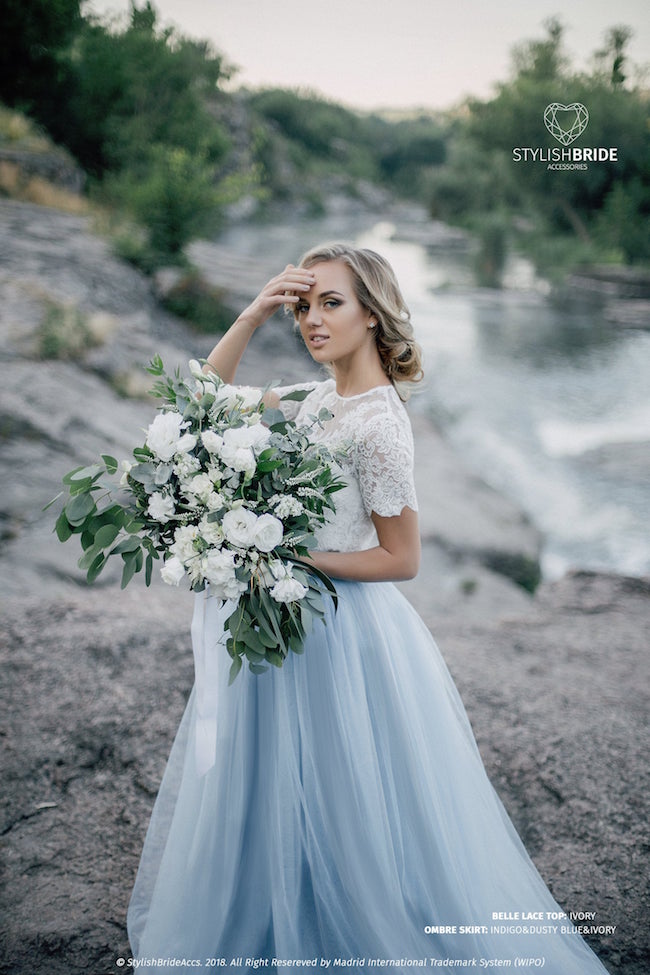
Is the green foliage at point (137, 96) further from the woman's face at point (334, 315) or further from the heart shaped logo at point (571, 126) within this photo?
the woman's face at point (334, 315)

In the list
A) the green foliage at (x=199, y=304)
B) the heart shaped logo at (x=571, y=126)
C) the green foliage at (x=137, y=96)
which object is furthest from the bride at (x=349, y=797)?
the green foliage at (x=137, y=96)

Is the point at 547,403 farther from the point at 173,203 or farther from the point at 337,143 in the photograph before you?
the point at 337,143

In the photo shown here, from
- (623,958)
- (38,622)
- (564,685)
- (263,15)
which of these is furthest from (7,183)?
(623,958)

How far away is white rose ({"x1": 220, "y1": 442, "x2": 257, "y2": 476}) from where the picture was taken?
4.01 ft

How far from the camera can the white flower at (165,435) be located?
1.24 meters

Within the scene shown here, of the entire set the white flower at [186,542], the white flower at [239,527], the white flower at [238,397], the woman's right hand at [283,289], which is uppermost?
the woman's right hand at [283,289]

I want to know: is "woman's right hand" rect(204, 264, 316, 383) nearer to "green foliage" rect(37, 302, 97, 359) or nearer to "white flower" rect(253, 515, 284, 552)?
"white flower" rect(253, 515, 284, 552)

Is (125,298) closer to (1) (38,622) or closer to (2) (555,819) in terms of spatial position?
(1) (38,622)

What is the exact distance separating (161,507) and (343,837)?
104 cm

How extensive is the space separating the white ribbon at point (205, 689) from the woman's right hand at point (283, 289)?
83 cm

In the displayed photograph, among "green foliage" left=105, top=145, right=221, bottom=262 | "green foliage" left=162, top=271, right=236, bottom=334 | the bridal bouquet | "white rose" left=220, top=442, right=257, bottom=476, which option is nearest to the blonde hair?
the bridal bouquet

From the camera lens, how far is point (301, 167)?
24.0 meters

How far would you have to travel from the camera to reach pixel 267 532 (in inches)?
48.6

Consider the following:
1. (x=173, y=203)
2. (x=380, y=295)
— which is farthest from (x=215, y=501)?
(x=173, y=203)
